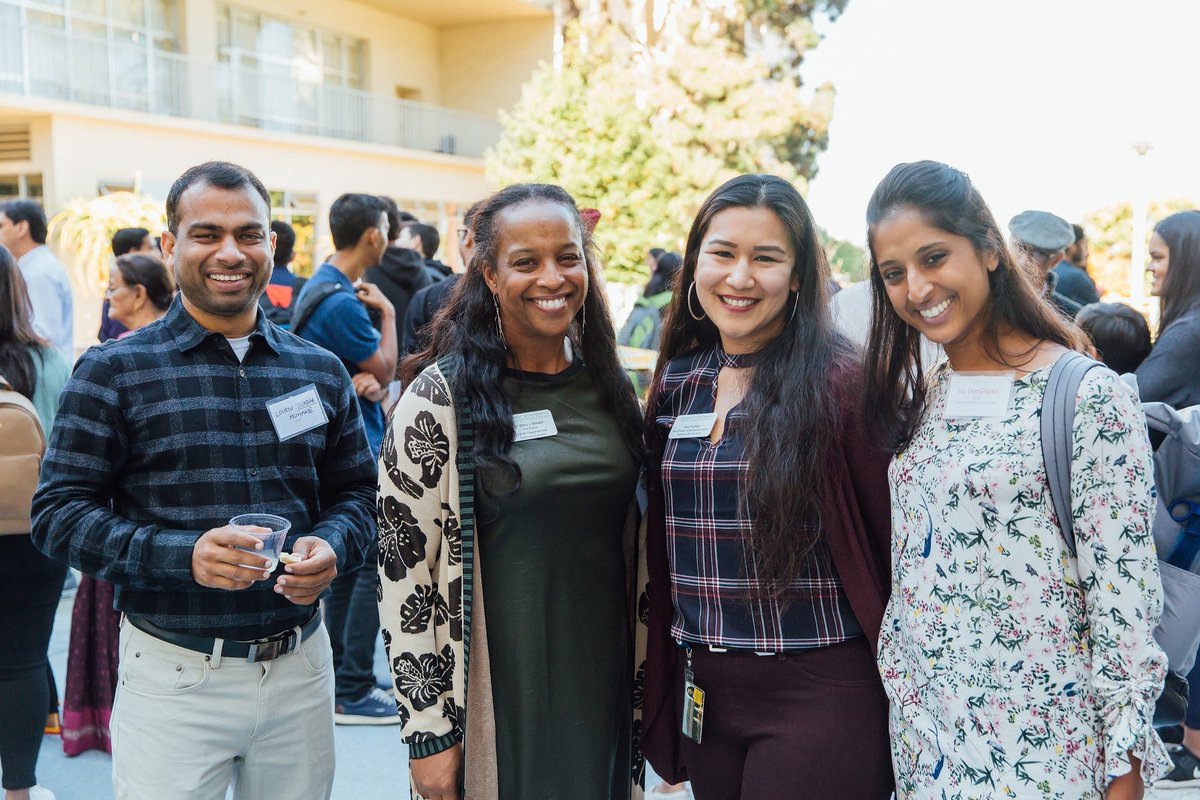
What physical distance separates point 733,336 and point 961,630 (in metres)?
0.79

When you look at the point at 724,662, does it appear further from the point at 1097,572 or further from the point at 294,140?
the point at 294,140

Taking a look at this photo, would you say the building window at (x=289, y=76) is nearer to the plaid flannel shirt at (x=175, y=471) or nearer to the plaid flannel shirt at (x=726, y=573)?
the plaid flannel shirt at (x=175, y=471)

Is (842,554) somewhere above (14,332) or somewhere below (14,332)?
below

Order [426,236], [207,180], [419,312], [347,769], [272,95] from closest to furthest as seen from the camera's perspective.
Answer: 1. [207,180]
2. [347,769]
3. [419,312]
4. [426,236]
5. [272,95]

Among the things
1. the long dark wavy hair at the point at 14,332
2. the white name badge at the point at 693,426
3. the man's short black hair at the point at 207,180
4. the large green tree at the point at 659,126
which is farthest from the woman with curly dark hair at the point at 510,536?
the large green tree at the point at 659,126

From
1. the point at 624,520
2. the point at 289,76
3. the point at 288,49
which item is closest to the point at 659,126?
the point at 289,76

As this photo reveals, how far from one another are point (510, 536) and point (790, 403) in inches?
26.0

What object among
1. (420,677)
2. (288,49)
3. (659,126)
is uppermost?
(288,49)

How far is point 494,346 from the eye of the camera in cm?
228

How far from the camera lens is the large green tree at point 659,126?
17516 millimetres

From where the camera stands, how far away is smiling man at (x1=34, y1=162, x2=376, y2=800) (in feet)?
6.81

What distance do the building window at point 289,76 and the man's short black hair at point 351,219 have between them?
15.2 meters

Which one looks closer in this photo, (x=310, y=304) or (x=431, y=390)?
(x=431, y=390)

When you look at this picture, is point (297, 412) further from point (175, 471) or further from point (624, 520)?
point (624, 520)
